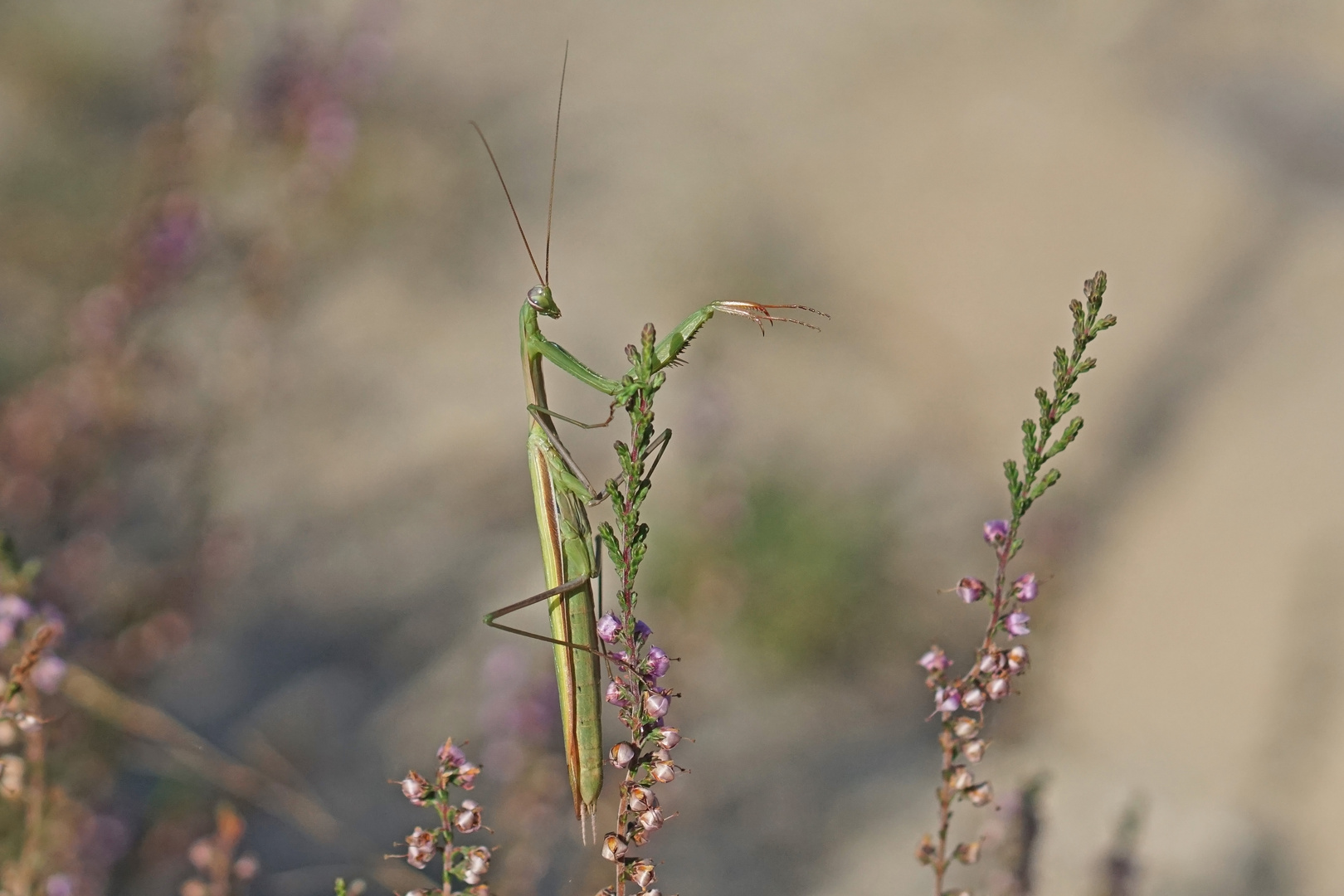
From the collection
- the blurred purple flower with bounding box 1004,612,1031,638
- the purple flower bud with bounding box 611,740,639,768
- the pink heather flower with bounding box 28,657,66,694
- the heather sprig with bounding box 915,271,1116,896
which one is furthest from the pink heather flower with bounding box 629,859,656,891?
the pink heather flower with bounding box 28,657,66,694

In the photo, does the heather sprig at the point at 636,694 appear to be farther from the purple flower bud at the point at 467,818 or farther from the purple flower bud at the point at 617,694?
the purple flower bud at the point at 467,818

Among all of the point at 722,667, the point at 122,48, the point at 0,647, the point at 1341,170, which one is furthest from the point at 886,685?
the point at 122,48

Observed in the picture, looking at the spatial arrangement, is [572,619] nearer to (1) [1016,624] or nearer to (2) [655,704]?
(2) [655,704]

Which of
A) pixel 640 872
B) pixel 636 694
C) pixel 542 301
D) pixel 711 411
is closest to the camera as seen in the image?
Result: pixel 640 872

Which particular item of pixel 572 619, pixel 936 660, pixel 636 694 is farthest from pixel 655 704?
pixel 572 619

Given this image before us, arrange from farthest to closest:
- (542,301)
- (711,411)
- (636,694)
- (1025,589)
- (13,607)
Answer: (711,411)
(542,301)
(13,607)
(1025,589)
(636,694)

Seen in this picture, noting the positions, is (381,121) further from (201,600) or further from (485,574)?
(201,600)
